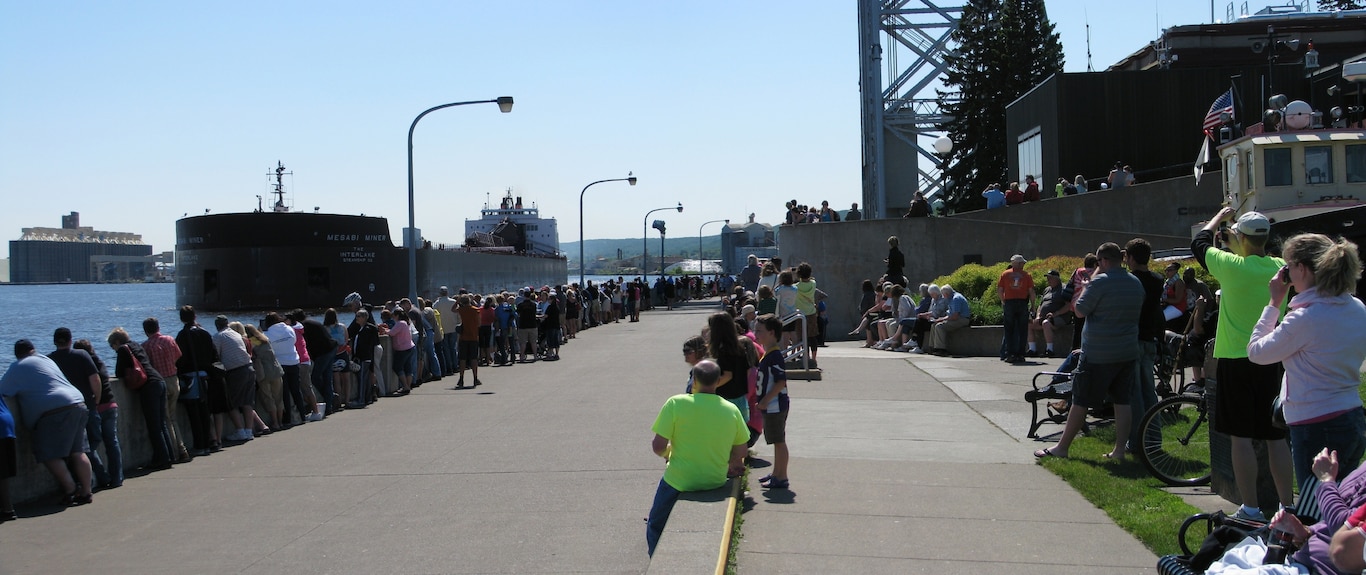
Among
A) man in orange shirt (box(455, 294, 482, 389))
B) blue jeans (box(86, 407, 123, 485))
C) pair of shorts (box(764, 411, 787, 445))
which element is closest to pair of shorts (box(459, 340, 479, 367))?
man in orange shirt (box(455, 294, 482, 389))

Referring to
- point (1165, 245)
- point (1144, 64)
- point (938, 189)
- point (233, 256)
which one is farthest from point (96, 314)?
point (1165, 245)

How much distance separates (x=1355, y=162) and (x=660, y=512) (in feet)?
56.6

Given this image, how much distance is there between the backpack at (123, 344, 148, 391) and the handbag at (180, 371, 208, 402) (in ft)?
3.00

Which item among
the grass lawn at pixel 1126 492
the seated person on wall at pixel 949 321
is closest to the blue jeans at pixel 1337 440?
the grass lawn at pixel 1126 492

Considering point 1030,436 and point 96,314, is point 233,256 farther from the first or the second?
point 1030,436

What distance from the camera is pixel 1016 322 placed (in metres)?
16.9

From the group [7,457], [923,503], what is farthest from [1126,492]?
[7,457]

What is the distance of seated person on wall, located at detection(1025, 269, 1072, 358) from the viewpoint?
51.2 feet

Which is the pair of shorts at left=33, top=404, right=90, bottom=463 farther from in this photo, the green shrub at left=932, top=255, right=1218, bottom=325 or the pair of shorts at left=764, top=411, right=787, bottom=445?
the green shrub at left=932, top=255, right=1218, bottom=325

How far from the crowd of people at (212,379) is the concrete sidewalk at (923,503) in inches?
231

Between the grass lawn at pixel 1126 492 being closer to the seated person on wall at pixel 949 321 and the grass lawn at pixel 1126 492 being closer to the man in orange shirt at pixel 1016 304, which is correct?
the man in orange shirt at pixel 1016 304

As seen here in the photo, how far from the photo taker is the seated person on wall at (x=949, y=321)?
18188 millimetres

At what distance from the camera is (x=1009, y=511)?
282 inches

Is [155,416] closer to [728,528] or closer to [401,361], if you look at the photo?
[401,361]
